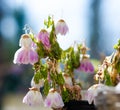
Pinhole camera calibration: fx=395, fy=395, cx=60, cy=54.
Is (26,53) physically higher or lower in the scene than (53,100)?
higher

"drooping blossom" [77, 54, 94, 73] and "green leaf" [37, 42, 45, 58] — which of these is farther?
"drooping blossom" [77, 54, 94, 73]

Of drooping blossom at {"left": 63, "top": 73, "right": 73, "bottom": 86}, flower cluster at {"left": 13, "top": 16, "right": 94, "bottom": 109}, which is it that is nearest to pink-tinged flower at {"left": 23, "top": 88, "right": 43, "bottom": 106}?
flower cluster at {"left": 13, "top": 16, "right": 94, "bottom": 109}

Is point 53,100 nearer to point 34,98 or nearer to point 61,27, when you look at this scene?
point 34,98

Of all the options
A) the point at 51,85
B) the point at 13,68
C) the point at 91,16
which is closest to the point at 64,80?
the point at 51,85

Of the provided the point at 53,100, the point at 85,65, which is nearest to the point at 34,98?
the point at 53,100

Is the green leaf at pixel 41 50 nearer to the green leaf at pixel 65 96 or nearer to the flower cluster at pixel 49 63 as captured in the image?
the flower cluster at pixel 49 63

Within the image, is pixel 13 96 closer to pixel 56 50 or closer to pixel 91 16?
pixel 91 16

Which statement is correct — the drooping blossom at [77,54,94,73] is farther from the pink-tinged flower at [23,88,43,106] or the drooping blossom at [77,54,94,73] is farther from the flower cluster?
the pink-tinged flower at [23,88,43,106]
